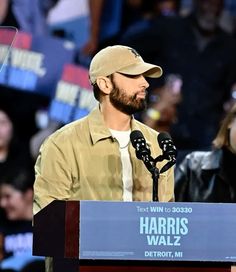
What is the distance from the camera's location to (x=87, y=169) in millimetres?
3826

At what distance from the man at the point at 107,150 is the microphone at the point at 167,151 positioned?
0.19 m

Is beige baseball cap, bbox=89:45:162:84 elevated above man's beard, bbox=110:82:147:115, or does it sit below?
above

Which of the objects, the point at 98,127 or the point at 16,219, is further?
the point at 16,219

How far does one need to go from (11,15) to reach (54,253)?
11.6ft

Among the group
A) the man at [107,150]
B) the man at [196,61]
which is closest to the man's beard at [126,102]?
the man at [107,150]

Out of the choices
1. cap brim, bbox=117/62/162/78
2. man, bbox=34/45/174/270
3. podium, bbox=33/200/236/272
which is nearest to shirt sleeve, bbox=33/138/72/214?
man, bbox=34/45/174/270

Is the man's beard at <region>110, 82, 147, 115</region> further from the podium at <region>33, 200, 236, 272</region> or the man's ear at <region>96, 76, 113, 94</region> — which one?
the podium at <region>33, 200, 236, 272</region>

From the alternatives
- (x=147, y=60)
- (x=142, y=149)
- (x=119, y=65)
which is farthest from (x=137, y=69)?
(x=147, y=60)

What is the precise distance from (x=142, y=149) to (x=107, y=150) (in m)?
0.27

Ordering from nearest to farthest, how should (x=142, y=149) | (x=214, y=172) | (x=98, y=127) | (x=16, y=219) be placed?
(x=142, y=149) → (x=98, y=127) → (x=214, y=172) → (x=16, y=219)

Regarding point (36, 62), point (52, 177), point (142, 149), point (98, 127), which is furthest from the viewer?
point (36, 62)

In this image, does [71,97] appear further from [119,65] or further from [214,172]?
[119,65]

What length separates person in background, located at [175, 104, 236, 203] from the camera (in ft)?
15.9

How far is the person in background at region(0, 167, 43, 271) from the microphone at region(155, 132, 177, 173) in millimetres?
2735
